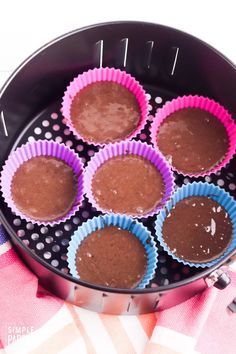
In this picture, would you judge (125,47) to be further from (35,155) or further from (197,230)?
(197,230)

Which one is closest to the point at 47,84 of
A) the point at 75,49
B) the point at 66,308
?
the point at 75,49

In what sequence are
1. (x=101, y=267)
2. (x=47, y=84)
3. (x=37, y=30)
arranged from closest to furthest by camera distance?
1. (x=101, y=267)
2. (x=47, y=84)
3. (x=37, y=30)

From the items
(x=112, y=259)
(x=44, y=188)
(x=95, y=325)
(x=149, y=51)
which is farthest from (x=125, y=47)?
(x=95, y=325)

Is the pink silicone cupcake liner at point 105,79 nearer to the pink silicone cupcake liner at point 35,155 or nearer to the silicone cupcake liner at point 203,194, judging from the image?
the pink silicone cupcake liner at point 35,155

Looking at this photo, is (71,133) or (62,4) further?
(62,4)

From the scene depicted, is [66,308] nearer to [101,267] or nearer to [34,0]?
[101,267]

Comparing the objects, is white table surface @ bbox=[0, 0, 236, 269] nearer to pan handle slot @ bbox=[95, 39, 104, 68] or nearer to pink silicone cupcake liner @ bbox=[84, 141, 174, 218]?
pan handle slot @ bbox=[95, 39, 104, 68]
